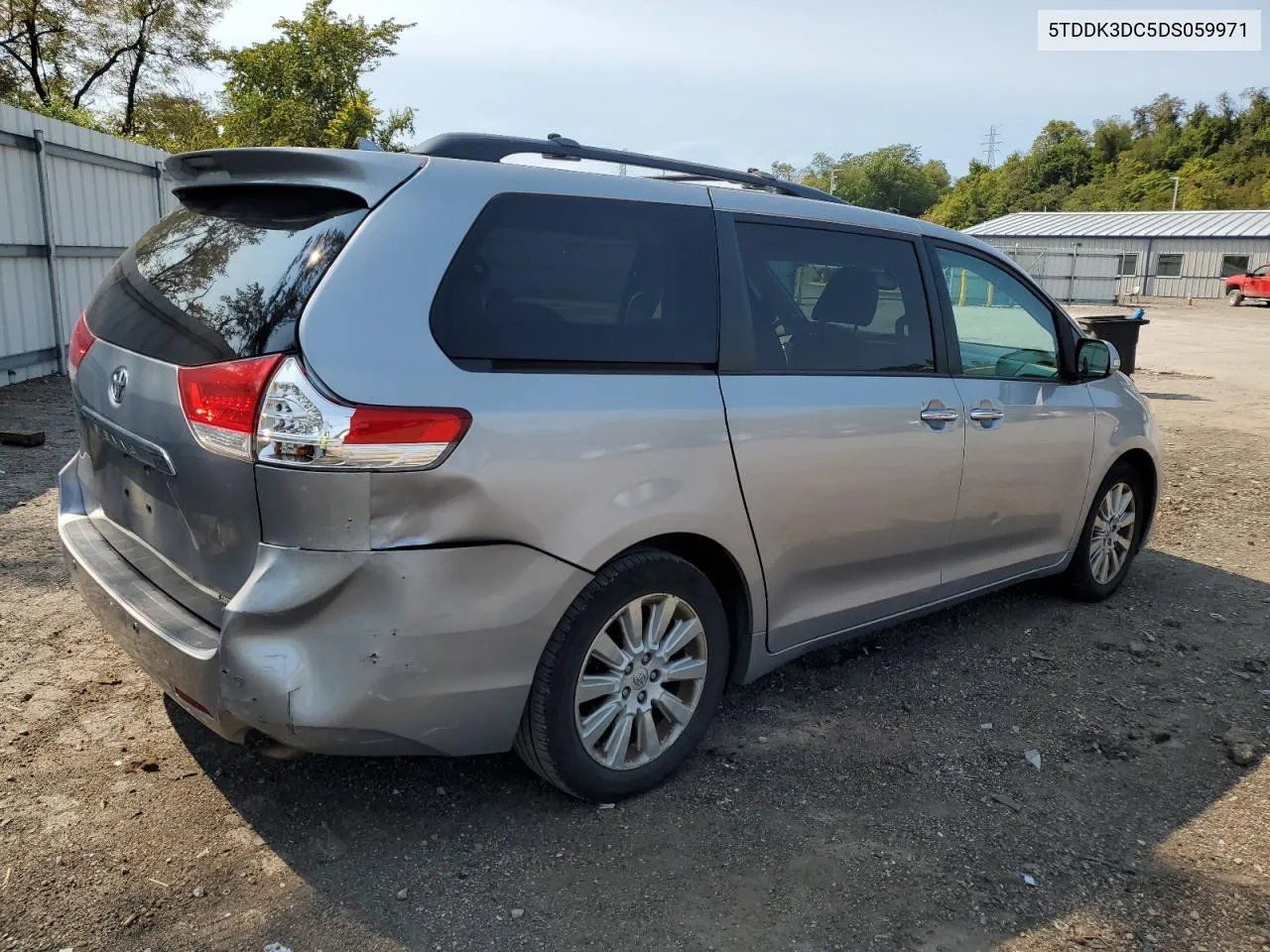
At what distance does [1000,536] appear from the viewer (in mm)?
Result: 4293

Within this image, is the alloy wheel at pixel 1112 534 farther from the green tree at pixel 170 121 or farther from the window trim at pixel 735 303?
the green tree at pixel 170 121

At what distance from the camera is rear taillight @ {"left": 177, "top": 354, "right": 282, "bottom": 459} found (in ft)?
7.96

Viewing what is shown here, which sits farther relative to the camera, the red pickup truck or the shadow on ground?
the red pickup truck

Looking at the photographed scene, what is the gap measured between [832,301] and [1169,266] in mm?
52040

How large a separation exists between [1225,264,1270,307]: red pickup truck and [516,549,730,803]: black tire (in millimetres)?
41362

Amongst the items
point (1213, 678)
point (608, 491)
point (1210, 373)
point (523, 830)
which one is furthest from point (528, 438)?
point (1210, 373)

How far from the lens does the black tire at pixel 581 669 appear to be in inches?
110

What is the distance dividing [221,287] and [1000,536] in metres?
3.14

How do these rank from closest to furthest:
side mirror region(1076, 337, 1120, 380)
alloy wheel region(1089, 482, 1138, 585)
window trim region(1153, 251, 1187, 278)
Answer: side mirror region(1076, 337, 1120, 380) < alloy wheel region(1089, 482, 1138, 585) < window trim region(1153, 251, 1187, 278)

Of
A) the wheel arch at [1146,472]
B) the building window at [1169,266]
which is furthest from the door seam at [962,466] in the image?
the building window at [1169,266]

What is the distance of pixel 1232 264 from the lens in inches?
1858

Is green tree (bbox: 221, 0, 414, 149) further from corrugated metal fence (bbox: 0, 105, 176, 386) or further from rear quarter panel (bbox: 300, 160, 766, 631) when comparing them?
rear quarter panel (bbox: 300, 160, 766, 631)

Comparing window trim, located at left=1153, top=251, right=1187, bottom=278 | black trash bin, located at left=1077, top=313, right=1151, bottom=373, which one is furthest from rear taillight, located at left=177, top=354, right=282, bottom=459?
window trim, located at left=1153, top=251, right=1187, bottom=278

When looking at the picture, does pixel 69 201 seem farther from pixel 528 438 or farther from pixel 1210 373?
pixel 1210 373
